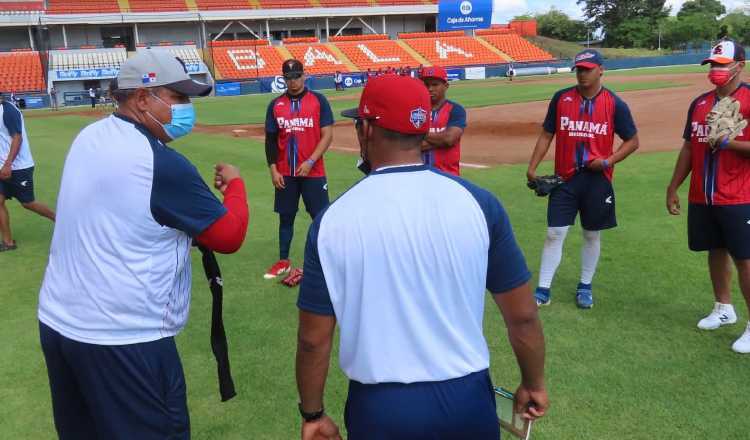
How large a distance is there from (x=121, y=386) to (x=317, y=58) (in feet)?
177

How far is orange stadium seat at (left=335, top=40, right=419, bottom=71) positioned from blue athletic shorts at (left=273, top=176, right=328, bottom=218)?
48.3m

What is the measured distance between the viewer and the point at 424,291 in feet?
6.78

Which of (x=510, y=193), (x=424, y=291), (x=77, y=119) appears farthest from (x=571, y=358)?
(x=77, y=119)

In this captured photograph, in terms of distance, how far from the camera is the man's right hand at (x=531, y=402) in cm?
243

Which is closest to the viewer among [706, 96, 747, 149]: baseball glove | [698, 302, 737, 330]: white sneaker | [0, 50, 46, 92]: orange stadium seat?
[706, 96, 747, 149]: baseball glove

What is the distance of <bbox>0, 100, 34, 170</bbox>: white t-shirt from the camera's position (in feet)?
26.6

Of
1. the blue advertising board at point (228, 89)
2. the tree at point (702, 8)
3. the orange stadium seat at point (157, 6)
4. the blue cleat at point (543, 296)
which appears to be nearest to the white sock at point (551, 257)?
the blue cleat at point (543, 296)

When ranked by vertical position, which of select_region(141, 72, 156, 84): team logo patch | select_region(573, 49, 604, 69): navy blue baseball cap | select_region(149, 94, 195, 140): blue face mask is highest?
select_region(573, 49, 604, 69): navy blue baseball cap

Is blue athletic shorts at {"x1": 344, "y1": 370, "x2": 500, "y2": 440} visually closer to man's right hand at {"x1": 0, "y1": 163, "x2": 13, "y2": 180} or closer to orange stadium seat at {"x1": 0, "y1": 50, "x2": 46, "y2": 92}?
man's right hand at {"x1": 0, "y1": 163, "x2": 13, "y2": 180}

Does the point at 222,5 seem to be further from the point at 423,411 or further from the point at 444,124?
the point at 423,411

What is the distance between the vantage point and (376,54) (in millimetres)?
56812

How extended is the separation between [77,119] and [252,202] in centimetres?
2391

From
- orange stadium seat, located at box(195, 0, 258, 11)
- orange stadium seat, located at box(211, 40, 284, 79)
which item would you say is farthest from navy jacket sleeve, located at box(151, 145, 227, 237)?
Result: orange stadium seat, located at box(195, 0, 258, 11)

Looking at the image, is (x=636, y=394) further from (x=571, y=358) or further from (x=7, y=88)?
(x=7, y=88)
